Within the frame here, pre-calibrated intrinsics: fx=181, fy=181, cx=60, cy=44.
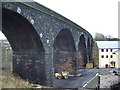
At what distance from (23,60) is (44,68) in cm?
173

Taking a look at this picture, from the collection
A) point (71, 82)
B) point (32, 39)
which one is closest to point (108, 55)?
point (71, 82)

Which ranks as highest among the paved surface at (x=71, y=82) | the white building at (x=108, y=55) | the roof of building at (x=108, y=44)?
the roof of building at (x=108, y=44)

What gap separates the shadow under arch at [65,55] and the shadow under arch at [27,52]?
26.6 feet

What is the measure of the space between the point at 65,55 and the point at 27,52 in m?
9.38

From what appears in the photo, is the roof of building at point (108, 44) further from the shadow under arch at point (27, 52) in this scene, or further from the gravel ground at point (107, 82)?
the shadow under arch at point (27, 52)

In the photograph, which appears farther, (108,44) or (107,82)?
(108,44)

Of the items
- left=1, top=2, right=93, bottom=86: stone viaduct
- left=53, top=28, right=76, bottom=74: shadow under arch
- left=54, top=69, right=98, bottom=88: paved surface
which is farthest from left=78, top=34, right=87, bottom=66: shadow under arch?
left=1, top=2, right=93, bottom=86: stone viaduct

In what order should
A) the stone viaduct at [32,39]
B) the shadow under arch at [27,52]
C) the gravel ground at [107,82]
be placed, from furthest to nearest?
1. the gravel ground at [107,82]
2. the shadow under arch at [27,52]
3. the stone viaduct at [32,39]

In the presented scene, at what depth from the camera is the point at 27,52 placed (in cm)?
1326

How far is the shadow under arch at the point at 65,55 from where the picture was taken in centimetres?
2151

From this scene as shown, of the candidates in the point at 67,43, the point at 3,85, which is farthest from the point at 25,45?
the point at 67,43

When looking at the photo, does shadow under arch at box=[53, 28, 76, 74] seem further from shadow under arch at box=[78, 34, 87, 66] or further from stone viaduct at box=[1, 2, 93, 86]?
shadow under arch at box=[78, 34, 87, 66]

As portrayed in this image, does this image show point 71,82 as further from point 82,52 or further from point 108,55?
point 108,55

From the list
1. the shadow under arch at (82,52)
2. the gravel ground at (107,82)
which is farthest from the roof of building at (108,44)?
the gravel ground at (107,82)
